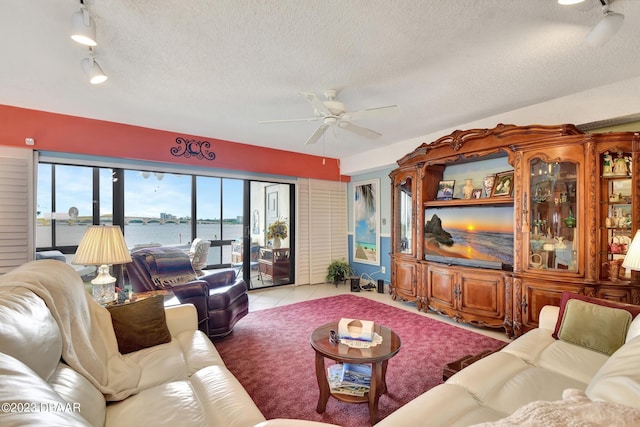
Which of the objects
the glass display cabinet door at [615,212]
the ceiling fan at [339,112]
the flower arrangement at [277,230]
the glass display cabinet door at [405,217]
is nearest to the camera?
the ceiling fan at [339,112]

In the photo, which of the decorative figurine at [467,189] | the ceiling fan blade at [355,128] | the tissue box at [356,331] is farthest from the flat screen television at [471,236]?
the tissue box at [356,331]

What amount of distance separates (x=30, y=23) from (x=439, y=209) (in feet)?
14.3

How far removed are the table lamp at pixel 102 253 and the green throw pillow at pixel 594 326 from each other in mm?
3305

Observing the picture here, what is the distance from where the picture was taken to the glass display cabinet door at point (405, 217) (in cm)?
434

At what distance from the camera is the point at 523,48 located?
2158 millimetres

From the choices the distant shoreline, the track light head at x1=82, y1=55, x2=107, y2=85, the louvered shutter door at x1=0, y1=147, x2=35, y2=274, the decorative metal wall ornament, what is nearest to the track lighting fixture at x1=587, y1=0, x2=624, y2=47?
the distant shoreline

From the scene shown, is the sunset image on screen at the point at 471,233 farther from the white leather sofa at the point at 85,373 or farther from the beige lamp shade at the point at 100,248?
the beige lamp shade at the point at 100,248

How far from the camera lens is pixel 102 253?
7.13 feet

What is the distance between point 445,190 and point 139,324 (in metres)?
3.86

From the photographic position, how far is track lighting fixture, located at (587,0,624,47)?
1676 millimetres

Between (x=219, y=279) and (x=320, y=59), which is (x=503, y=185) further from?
(x=219, y=279)

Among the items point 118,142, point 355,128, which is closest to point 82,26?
point 355,128

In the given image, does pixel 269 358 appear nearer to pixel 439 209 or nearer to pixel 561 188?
pixel 439 209

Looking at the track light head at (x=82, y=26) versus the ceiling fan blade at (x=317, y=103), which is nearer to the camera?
the track light head at (x=82, y=26)
